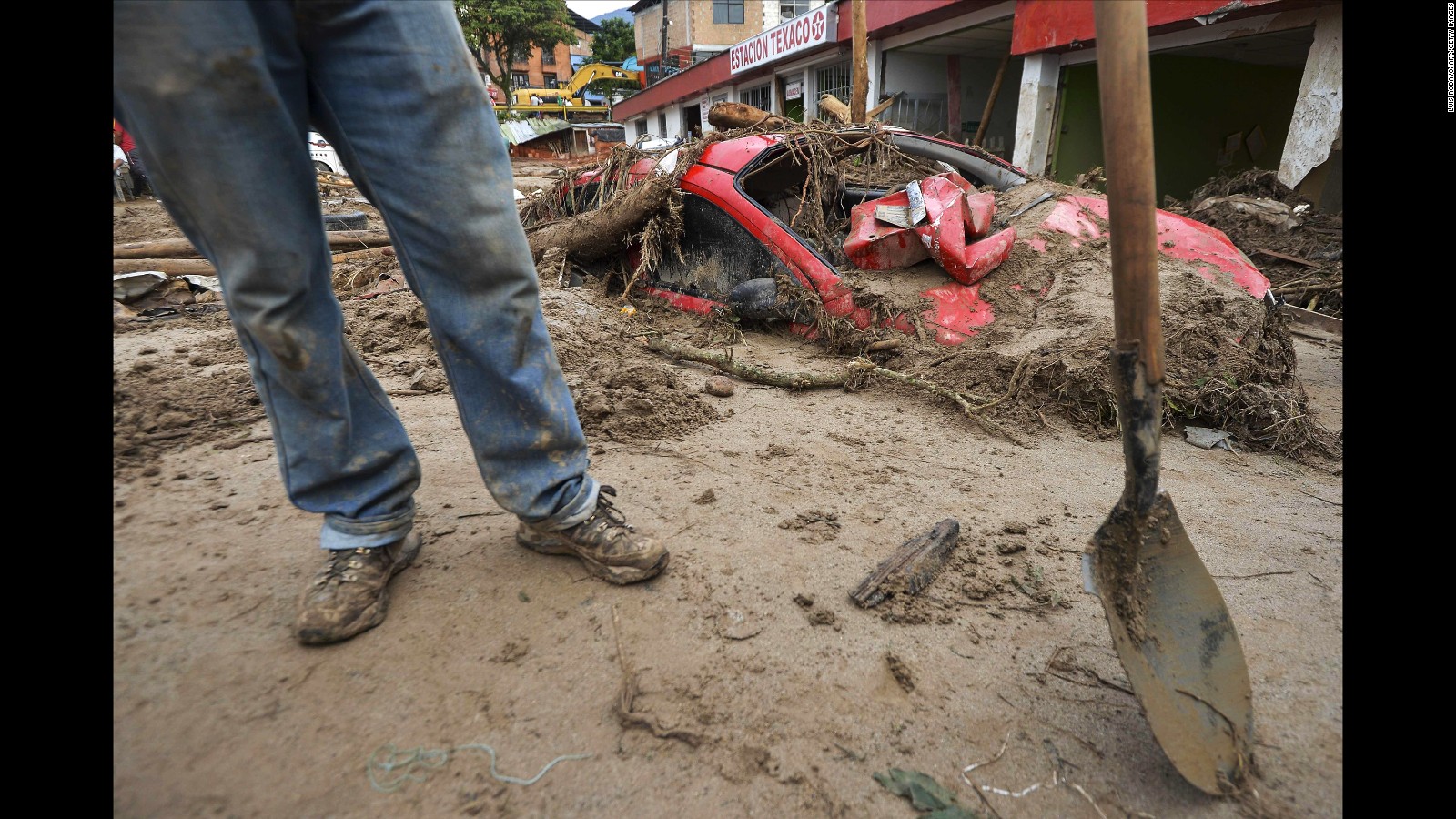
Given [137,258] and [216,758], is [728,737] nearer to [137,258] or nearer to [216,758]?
[216,758]

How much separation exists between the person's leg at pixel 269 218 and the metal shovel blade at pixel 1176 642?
4.70 ft

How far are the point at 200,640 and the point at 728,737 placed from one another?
3.26 feet

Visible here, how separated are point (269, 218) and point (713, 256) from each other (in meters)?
2.95

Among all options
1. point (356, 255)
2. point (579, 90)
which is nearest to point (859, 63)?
point (356, 255)

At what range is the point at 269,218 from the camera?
1.13 meters

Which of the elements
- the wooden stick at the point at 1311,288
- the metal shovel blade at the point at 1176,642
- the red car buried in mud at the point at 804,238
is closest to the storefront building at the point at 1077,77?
the red car buried in mud at the point at 804,238

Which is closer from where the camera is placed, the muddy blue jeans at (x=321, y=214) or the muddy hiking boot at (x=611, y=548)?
the muddy blue jeans at (x=321, y=214)

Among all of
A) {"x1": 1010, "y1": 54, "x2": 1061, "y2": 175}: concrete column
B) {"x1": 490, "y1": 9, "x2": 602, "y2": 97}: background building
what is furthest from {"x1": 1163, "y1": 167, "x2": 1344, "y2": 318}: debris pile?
{"x1": 490, "y1": 9, "x2": 602, "y2": 97}: background building

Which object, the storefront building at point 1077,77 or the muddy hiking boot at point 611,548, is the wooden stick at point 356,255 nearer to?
the storefront building at point 1077,77

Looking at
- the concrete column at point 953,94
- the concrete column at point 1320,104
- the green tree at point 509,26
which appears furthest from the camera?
the green tree at point 509,26

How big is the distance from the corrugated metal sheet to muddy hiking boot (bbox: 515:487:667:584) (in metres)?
26.2

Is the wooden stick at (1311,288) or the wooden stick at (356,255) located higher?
the wooden stick at (356,255)

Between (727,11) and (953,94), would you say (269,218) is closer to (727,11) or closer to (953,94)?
(953,94)

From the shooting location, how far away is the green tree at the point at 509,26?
30536 millimetres
